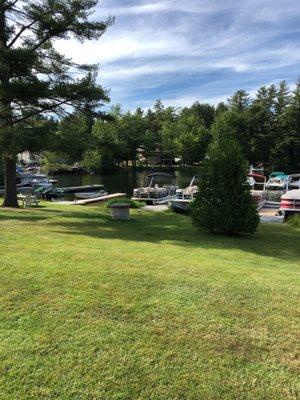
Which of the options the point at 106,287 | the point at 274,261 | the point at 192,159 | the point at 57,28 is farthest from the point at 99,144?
the point at 192,159

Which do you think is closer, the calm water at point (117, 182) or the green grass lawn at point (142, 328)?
the green grass lawn at point (142, 328)

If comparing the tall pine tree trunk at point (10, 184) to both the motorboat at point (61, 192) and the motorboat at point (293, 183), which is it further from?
the motorboat at point (61, 192)

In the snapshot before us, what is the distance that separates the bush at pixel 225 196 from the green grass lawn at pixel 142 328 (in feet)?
14.4

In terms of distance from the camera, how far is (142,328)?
349 cm

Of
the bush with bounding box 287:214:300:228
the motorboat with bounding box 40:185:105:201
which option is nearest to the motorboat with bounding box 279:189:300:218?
the bush with bounding box 287:214:300:228

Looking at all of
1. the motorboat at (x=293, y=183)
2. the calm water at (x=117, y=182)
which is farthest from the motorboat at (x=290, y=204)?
the calm water at (x=117, y=182)

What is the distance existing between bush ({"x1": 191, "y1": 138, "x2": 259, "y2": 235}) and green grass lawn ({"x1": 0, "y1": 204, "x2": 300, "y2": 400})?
4390 mm

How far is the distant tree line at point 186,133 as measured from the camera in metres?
15.6

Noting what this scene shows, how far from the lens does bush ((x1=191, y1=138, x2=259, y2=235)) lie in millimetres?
10547

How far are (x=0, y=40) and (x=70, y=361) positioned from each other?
14488mm

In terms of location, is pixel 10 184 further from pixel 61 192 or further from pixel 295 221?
pixel 61 192

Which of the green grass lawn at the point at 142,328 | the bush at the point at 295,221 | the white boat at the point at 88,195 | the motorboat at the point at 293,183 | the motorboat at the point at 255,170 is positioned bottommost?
the white boat at the point at 88,195

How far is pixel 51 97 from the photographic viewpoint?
14367 millimetres

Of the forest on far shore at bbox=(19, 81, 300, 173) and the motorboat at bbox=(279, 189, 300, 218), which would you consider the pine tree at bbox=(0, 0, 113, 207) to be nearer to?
the forest on far shore at bbox=(19, 81, 300, 173)
